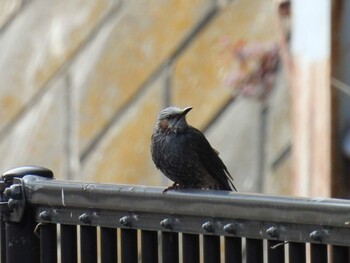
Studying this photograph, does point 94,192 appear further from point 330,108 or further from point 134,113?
point 134,113

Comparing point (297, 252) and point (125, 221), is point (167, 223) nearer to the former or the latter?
point (125, 221)

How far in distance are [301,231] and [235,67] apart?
4325 millimetres

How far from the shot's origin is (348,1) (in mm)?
6633

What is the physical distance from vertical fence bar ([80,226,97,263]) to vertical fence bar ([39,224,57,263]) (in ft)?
0.41

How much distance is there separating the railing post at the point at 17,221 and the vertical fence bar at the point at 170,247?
1.64ft

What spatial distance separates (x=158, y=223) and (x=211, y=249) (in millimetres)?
175

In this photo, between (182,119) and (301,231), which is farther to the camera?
(182,119)

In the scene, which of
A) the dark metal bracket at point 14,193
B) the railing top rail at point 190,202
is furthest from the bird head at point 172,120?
the railing top rail at point 190,202

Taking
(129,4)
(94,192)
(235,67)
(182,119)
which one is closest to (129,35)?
(129,4)

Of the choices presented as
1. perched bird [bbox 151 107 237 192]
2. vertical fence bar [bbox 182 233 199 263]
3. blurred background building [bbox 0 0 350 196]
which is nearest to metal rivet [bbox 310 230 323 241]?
vertical fence bar [bbox 182 233 199 263]

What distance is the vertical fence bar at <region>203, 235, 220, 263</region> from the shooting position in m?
3.66

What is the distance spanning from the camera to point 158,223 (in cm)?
Result: 375

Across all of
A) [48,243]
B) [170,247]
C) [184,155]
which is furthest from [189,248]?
[184,155]

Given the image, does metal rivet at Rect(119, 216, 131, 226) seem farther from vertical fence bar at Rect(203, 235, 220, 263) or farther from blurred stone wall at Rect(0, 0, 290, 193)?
blurred stone wall at Rect(0, 0, 290, 193)
